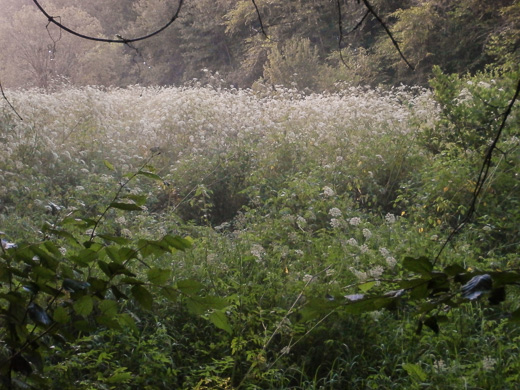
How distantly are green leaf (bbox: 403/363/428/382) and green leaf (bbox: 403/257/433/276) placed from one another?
1773 mm

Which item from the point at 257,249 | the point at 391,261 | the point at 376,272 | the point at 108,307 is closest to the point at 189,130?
the point at 257,249

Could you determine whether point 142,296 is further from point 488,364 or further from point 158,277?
point 488,364

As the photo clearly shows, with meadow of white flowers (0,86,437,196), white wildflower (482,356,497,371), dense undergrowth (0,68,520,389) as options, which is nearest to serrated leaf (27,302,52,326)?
dense undergrowth (0,68,520,389)

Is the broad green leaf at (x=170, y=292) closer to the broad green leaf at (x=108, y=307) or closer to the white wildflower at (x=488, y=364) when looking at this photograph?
the broad green leaf at (x=108, y=307)

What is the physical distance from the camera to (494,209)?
5.00 m

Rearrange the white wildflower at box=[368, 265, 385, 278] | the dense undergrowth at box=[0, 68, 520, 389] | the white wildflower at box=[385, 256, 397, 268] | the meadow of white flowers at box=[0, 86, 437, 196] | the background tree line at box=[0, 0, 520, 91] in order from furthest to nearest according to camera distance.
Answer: the background tree line at box=[0, 0, 520, 91] → the meadow of white flowers at box=[0, 86, 437, 196] → the white wildflower at box=[385, 256, 397, 268] → the white wildflower at box=[368, 265, 385, 278] → the dense undergrowth at box=[0, 68, 520, 389]

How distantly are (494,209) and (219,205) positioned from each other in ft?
10.2

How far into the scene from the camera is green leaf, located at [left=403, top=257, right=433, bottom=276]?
35.1 inches

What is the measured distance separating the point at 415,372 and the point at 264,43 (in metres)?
20.2

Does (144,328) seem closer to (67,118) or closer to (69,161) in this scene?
(69,161)

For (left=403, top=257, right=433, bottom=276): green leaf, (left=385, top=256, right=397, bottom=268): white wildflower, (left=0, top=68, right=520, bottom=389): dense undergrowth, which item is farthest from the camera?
(left=385, top=256, right=397, bottom=268): white wildflower

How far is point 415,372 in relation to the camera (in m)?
2.61

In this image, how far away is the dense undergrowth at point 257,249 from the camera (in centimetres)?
128

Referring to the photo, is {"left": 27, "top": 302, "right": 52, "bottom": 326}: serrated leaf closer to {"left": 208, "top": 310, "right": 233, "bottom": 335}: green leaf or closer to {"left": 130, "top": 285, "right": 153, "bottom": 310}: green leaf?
{"left": 130, "top": 285, "right": 153, "bottom": 310}: green leaf
